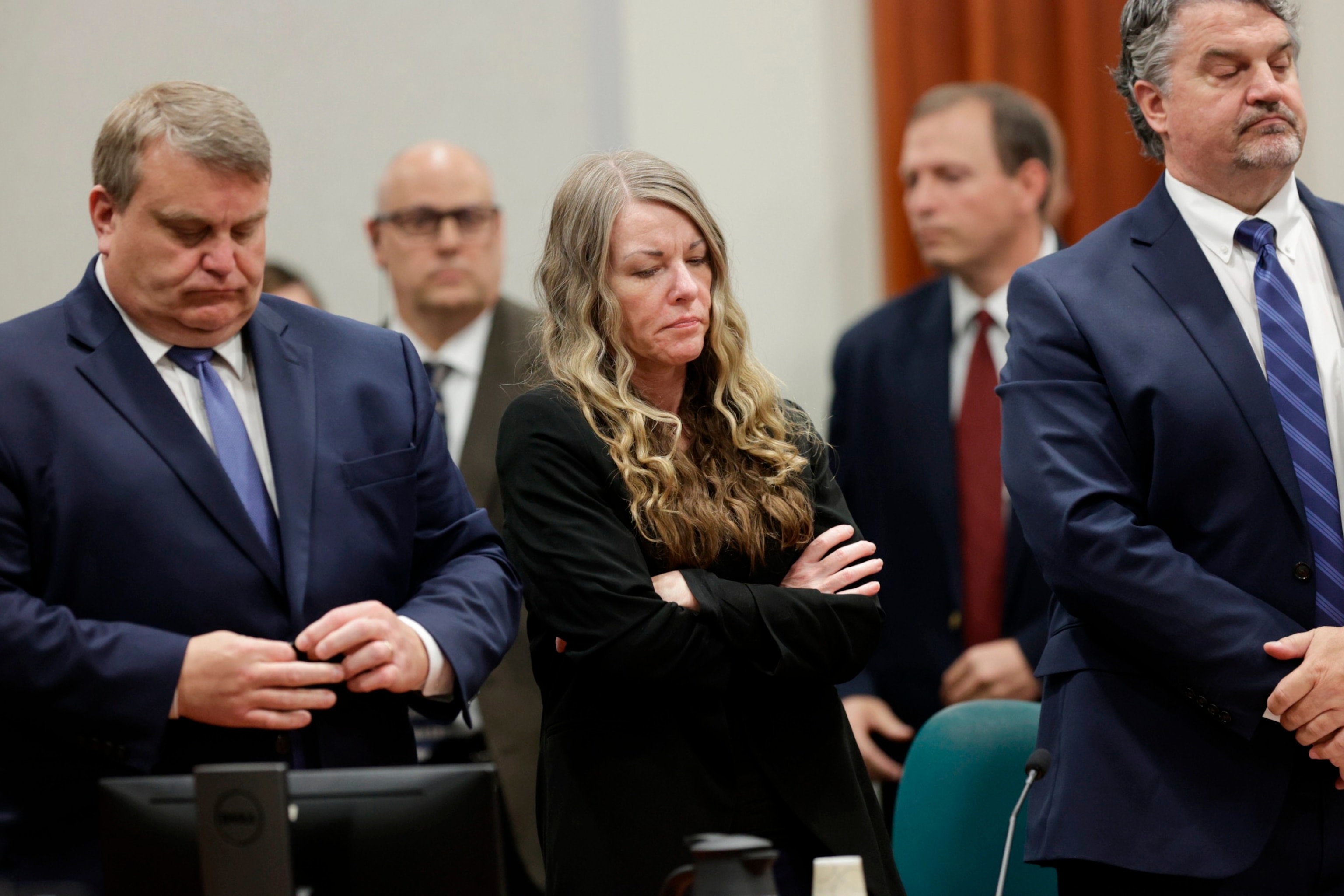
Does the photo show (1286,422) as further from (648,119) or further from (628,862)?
(648,119)

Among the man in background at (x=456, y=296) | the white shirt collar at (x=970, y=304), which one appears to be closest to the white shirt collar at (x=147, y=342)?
the man in background at (x=456, y=296)

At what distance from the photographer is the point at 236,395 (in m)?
2.36

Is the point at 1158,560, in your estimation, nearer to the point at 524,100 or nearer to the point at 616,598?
the point at 616,598

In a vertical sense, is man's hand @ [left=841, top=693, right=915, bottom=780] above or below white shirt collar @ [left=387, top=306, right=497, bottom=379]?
below

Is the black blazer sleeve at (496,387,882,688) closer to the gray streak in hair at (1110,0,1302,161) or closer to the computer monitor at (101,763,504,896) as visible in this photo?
the computer monitor at (101,763,504,896)

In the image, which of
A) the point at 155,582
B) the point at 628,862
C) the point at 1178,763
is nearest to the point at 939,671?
the point at 1178,763

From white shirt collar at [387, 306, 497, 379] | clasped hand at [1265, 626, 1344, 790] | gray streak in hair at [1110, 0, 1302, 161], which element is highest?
gray streak in hair at [1110, 0, 1302, 161]

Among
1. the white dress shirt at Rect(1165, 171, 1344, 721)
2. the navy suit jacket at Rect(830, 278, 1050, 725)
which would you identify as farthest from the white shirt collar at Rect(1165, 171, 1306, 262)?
the navy suit jacket at Rect(830, 278, 1050, 725)

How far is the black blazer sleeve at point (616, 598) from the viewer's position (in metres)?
2.17

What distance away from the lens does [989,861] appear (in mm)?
2619

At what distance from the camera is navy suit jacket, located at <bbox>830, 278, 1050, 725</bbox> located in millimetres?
3732

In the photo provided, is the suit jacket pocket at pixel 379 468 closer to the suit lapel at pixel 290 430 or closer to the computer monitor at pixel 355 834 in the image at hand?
the suit lapel at pixel 290 430

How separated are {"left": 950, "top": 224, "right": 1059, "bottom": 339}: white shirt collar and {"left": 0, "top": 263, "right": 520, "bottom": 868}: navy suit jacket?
75.4 inches

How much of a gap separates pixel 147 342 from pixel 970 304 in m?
2.30
